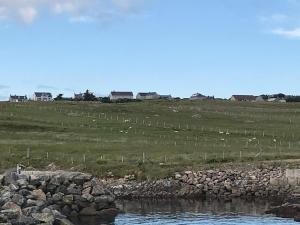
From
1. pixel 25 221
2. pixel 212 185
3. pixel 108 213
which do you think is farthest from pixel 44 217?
pixel 212 185

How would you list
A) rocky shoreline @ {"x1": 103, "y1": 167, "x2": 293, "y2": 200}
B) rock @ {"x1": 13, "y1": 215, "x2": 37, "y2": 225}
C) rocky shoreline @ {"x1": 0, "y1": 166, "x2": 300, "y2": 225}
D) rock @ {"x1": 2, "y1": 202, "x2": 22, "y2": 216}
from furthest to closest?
rocky shoreline @ {"x1": 103, "y1": 167, "x2": 293, "y2": 200} < rocky shoreline @ {"x1": 0, "y1": 166, "x2": 300, "y2": 225} < rock @ {"x1": 2, "y1": 202, "x2": 22, "y2": 216} < rock @ {"x1": 13, "y1": 215, "x2": 37, "y2": 225}

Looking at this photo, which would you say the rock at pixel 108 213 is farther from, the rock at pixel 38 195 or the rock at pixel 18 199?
the rock at pixel 18 199

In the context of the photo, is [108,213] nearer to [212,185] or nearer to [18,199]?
[18,199]

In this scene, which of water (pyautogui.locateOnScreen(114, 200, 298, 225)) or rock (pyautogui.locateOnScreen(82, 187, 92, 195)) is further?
rock (pyautogui.locateOnScreen(82, 187, 92, 195))

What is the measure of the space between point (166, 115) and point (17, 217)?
4119 inches

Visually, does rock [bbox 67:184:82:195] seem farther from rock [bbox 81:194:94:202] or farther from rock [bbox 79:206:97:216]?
rock [bbox 79:206:97:216]

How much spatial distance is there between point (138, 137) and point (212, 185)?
34.1 meters

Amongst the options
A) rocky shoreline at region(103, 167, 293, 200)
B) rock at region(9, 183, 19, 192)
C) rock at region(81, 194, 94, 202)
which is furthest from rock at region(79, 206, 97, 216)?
rocky shoreline at region(103, 167, 293, 200)

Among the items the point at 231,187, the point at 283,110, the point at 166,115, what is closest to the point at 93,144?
the point at 231,187

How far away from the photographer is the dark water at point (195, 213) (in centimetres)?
4991

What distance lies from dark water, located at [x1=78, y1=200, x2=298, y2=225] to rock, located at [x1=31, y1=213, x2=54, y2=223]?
7.51m

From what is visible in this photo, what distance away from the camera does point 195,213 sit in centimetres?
5444

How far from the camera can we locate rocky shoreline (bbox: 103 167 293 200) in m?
65.9

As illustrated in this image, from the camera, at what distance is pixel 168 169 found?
70188mm
